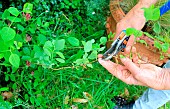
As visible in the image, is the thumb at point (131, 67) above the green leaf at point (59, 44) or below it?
below

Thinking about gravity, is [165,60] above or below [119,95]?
above

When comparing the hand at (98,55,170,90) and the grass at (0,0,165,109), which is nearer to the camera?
the hand at (98,55,170,90)

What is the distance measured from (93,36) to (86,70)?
0.90 ft

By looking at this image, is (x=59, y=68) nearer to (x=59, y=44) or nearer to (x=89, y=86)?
(x=89, y=86)

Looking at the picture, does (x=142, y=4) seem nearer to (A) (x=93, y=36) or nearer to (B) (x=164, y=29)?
(B) (x=164, y=29)

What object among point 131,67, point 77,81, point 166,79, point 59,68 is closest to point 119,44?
point 131,67

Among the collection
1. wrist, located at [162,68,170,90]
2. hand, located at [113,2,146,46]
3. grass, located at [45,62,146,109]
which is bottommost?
grass, located at [45,62,146,109]

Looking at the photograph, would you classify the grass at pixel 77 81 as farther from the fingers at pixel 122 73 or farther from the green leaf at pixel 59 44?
the green leaf at pixel 59 44

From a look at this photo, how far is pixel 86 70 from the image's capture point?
211cm

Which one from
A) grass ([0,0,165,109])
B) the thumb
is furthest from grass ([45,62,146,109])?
the thumb

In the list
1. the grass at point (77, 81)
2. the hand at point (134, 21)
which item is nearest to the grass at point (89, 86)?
the grass at point (77, 81)

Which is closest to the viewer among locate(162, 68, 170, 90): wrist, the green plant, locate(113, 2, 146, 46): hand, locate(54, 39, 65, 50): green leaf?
locate(54, 39, 65, 50): green leaf

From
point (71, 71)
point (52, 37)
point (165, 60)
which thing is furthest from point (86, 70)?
point (165, 60)

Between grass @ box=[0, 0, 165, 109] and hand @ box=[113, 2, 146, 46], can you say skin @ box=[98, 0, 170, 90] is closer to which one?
hand @ box=[113, 2, 146, 46]
